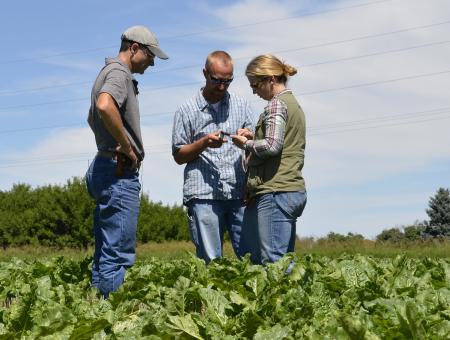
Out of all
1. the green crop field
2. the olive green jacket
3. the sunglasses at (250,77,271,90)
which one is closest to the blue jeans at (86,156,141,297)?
the green crop field

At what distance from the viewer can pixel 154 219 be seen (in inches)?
1067

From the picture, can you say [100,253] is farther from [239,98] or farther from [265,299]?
[265,299]

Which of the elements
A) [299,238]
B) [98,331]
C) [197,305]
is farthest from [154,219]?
[98,331]

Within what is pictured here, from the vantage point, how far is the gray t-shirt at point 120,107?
5504 mm

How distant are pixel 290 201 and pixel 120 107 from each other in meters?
1.23

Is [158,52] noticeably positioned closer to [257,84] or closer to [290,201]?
[257,84]

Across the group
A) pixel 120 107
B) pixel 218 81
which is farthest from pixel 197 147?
pixel 120 107

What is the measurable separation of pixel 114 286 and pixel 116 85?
4.20ft

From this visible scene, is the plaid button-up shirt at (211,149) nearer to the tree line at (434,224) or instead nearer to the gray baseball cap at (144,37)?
the gray baseball cap at (144,37)

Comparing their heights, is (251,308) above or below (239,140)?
below

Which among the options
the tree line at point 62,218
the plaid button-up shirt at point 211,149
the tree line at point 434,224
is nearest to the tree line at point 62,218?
the tree line at point 62,218

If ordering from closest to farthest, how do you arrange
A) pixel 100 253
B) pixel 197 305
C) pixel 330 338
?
pixel 330 338 → pixel 197 305 → pixel 100 253

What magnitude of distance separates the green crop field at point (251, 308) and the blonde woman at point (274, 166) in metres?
0.27

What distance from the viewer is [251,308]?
3.24 meters
